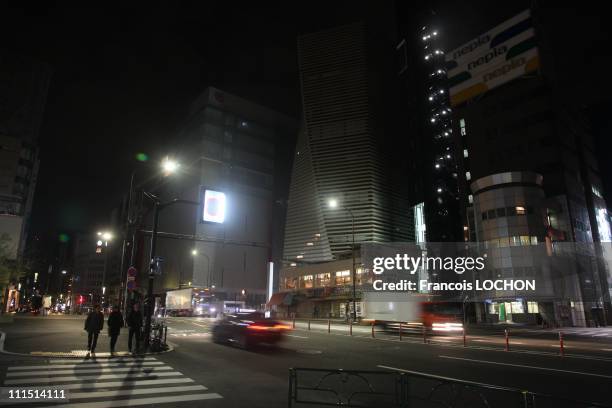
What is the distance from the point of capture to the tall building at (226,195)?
111 m

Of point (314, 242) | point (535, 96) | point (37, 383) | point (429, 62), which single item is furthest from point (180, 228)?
point (37, 383)

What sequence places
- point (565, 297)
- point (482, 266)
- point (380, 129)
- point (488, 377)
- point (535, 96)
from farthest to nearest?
1. point (380, 129)
2. point (535, 96)
3. point (482, 266)
4. point (565, 297)
5. point (488, 377)

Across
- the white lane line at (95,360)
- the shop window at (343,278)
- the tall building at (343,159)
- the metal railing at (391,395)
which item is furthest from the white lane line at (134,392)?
the tall building at (343,159)

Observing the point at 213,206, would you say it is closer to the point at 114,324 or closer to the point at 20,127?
the point at 20,127

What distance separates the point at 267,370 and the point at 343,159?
286 ft

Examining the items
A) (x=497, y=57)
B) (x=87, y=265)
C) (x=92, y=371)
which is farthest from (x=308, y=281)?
(x=87, y=265)

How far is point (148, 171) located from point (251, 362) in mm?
128351

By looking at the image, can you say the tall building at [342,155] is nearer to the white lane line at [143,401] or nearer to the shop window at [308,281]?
the shop window at [308,281]

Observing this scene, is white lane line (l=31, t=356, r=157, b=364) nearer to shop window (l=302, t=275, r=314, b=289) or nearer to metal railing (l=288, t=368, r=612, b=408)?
metal railing (l=288, t=368, r=612, b=408)

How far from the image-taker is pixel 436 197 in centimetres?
10888

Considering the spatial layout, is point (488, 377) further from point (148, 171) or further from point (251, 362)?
point (148, 171)

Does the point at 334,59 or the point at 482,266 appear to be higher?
the point at 334,59

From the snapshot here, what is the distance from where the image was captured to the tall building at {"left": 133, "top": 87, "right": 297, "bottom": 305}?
363 feet

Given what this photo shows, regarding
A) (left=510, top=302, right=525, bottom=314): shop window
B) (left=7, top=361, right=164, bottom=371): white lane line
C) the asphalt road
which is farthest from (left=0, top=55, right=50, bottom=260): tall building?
(left=510, top=302, right=525, bottom=314): shop window
